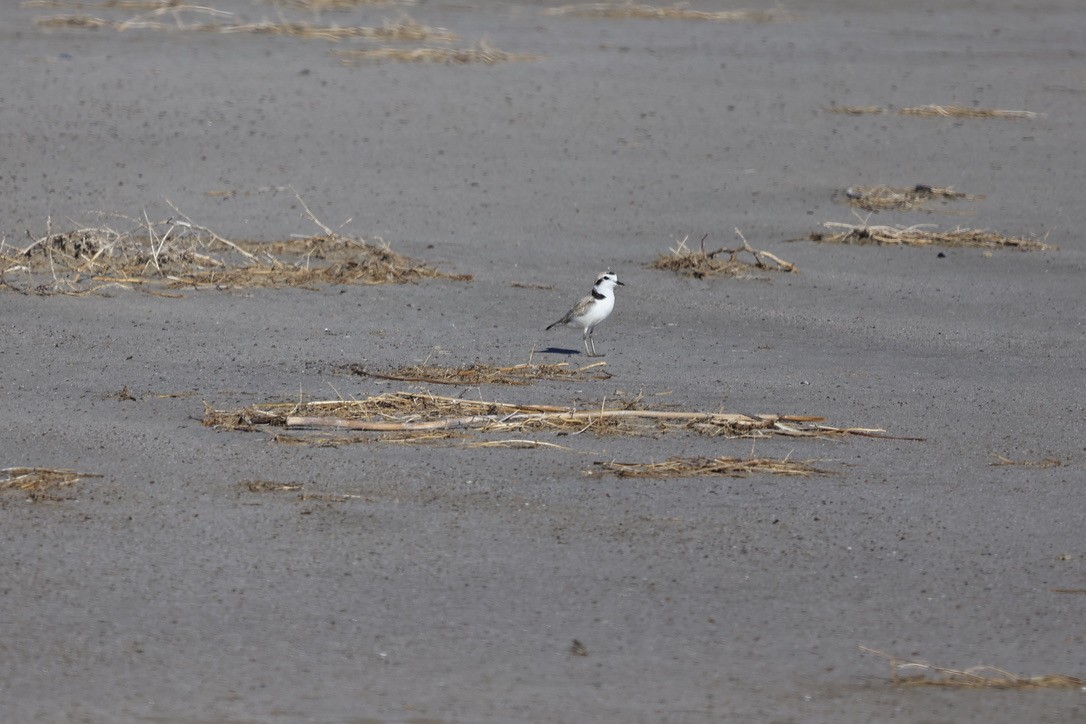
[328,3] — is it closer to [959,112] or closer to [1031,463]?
[959,112]

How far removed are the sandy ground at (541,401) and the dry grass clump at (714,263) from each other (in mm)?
185

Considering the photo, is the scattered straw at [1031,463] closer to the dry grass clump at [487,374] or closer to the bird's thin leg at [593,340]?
the dry grass clump at [487,374]

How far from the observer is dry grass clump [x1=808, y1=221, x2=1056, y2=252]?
1173cm

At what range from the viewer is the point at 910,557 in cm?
584

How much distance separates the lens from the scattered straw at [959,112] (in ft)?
52.0

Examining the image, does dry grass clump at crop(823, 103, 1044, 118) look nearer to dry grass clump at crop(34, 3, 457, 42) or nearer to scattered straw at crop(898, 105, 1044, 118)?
scattered straw at crop(898, 105, 1044, 118)

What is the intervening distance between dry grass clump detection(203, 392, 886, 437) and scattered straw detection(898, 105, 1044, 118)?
928 cm

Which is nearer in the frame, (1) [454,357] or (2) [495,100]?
(1) [454,357]

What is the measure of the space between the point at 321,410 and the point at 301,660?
2524 mm

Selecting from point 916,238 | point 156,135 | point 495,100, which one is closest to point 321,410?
point 916,238

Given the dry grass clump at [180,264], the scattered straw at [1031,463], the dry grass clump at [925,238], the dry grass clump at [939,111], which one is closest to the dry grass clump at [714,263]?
the dry grass clump at [925,238]

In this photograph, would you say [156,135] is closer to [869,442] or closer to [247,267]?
[247,267]

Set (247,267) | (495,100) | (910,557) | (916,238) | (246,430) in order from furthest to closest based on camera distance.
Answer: (495,100) → (916,238) → (247,267) → (246,430) → (910,557)

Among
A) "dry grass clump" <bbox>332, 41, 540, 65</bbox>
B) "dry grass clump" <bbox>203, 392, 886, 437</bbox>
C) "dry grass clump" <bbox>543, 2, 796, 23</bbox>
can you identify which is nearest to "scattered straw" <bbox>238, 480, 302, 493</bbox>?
"dry grass clump" <bbox>203, 392, 886, 437</bbox>
